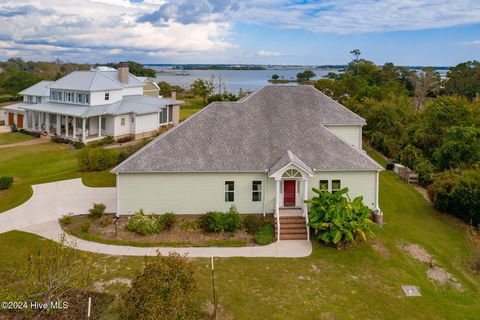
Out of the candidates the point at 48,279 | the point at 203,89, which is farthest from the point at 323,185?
the point at 203,89

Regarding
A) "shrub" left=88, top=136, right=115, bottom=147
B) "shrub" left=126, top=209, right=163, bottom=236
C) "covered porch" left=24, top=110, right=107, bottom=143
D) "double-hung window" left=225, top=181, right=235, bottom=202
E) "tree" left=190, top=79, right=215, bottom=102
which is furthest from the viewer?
"tree" left=190, top=79, right=215, bottom=102

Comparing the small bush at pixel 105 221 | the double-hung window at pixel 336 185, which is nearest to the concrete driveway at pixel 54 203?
the small bush at pixel 105 221

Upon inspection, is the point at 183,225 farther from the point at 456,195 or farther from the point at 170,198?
the point at 456,195

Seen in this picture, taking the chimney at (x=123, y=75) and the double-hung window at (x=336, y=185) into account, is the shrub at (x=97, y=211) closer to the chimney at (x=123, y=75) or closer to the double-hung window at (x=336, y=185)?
the double-hung window at (x=336, y=185)

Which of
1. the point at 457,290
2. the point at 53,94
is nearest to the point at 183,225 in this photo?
the point at 457,290

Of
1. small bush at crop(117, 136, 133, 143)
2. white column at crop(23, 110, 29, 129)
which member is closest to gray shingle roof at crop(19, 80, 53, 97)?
white column at crop(23, 110, 29, 129)

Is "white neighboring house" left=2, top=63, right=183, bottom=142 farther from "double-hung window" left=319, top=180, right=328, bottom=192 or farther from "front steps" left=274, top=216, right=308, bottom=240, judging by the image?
"front steps" left=274, top=216, right=308, bottom=240
